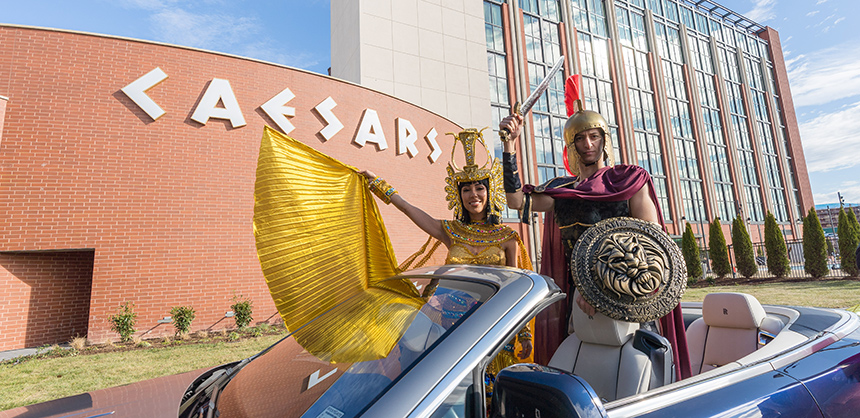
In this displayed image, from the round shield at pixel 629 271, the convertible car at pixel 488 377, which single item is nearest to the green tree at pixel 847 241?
the convertible car at pixel 488 377

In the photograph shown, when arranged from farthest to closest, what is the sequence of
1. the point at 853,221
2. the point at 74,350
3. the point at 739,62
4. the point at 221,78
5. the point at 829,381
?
the point at 739,62, the point at 853,221, the point at 221,78, the point at 74,350, the point at 829,381

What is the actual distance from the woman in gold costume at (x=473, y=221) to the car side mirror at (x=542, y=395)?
1.82 meters

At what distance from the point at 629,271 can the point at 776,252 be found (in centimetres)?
2143

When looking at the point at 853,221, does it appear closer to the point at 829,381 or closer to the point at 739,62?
the point at 829,381

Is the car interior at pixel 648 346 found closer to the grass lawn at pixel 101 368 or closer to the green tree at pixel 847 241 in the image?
the grass lawn at pixel 101 368

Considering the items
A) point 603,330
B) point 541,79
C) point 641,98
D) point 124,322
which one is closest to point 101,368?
point 124,322

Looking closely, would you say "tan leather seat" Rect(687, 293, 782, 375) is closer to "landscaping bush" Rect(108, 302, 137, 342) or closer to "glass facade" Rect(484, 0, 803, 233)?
"landscaping bush" Rect(108, 302, 137, 342)

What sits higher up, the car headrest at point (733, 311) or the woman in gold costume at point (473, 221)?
the woman in gold costume at point (473, 221)

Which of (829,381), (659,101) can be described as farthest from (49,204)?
(659,101)

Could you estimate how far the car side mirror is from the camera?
3.07ft

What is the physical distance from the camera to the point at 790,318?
2242 mm

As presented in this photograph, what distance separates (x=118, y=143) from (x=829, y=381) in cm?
1053

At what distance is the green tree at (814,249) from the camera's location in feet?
53.8

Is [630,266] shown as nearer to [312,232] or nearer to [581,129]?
[581,129]
